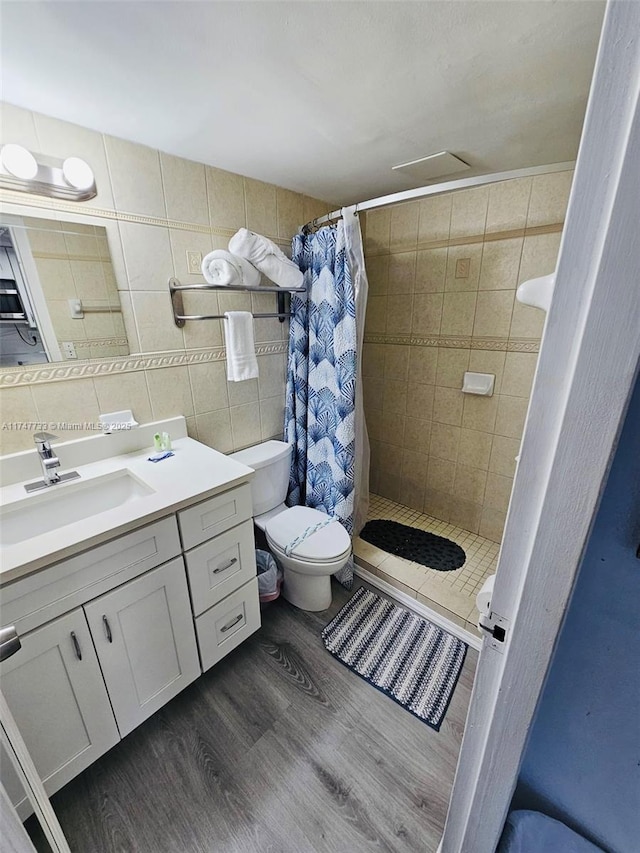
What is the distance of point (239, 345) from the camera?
1.65m

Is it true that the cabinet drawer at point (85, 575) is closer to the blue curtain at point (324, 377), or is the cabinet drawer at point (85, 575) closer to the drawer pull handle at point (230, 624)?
the drawer pull handle at point (230, 624)

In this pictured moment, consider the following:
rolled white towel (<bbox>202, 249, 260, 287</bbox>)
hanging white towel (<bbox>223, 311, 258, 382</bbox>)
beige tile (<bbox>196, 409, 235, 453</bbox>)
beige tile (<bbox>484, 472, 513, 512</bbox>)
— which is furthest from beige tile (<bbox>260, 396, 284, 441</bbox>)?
beige tile (<bbox>484, 472, 513, 512</bbox>)

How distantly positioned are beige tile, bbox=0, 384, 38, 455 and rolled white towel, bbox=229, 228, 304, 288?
1043mm

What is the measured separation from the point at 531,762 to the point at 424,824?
0.56m

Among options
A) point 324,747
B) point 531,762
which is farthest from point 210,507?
point 531,762

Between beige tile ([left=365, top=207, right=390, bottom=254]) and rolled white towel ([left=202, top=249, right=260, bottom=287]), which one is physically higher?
beige tile ([left=365, top=207, right=390, bottom=254])

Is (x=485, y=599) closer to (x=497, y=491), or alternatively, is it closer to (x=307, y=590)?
(x=307, y=590)

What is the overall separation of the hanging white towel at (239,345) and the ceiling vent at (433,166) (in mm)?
981

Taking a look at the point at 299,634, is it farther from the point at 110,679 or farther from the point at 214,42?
the point at 214,42

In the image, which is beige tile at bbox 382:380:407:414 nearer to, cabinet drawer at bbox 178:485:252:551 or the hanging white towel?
the hanging white towel

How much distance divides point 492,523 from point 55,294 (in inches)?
97.9

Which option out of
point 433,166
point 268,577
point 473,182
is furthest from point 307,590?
point 433,166

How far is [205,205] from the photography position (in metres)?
1.56

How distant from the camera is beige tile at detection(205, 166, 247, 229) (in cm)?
157
